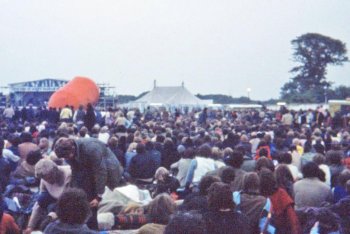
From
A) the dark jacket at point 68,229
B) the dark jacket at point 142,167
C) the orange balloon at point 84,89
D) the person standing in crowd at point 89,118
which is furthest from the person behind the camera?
the orange balloon at point 84,89

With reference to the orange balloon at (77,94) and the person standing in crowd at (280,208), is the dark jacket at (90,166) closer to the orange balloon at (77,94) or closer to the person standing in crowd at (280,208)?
the person standing in crowd at (280,208)

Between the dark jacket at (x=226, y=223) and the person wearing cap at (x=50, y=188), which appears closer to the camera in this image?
the dark jacket at (x=226, y=223)

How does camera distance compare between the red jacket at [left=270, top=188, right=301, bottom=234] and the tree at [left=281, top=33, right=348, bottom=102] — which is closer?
the red jacket at [left=270, top=188, right=301, bottom=234]

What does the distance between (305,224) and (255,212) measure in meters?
0.60

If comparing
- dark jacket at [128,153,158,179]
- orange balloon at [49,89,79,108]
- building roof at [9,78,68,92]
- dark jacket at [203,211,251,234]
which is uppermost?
building roof at [9,78,68,92]

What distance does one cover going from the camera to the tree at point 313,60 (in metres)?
79.8

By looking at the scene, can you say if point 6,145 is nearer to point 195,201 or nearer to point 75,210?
point 195,201

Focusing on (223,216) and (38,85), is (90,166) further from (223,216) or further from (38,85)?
(38,85)

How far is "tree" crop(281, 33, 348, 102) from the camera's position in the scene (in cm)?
7984

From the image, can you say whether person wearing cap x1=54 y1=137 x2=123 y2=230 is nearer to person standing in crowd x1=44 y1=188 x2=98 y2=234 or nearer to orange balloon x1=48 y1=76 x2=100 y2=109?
person standing in crowd x1=44 y1=188 x2=98 y2=234

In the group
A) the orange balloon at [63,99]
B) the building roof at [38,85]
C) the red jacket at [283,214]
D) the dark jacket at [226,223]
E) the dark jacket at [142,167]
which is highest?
the building roof at [38,85]

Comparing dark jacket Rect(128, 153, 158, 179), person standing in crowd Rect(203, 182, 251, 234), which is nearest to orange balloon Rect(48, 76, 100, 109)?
dark jacket Rect(128, 153, 158, 179)

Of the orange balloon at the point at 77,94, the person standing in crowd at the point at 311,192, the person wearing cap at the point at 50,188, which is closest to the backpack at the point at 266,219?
the person standing in crowd at the point at 311,192

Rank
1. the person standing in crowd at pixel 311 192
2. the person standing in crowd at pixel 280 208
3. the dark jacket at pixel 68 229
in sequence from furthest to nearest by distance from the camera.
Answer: the person standing in crowd at pixel 311 192, the person standing in crowd at pixel 280 208, the dark jacket at pixel 68 229
